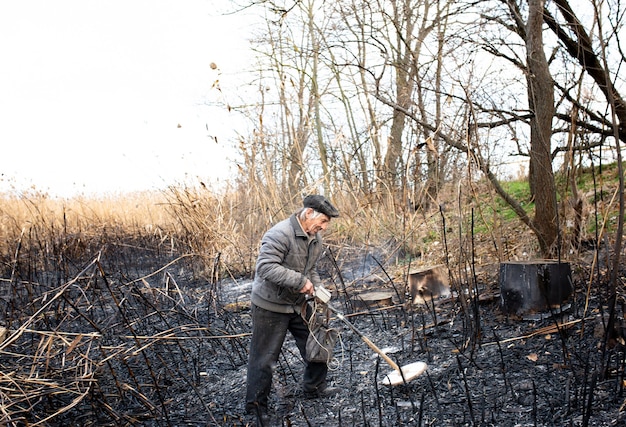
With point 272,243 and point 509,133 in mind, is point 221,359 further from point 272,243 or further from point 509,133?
point 509,133

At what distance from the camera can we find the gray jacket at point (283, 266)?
11.6ft

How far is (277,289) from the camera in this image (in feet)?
12.1

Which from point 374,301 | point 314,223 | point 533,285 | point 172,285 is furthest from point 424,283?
point 172,285

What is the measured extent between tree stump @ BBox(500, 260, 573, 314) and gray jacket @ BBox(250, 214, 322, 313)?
179 cm

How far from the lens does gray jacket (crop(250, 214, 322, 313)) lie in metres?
3.53

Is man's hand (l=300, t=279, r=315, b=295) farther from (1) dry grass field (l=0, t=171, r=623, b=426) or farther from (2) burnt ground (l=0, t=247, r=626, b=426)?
(1) dry grass field (l=0, t=171, r=623, b=426)

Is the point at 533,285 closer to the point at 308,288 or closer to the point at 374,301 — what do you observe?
the point at 374,301

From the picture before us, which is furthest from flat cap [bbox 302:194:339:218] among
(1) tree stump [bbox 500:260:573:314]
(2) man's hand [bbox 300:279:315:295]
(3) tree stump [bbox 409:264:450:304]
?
(3) tree stump [bbox 409:264:450:304]

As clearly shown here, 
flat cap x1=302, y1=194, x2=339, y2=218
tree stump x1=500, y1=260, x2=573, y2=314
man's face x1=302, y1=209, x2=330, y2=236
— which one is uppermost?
flat cap x1=302, y1=194, x2=339, y2=218

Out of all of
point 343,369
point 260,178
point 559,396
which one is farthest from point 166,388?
point 260,178

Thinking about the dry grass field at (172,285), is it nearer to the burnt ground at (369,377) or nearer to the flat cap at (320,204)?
the burnt ground at (369,377)

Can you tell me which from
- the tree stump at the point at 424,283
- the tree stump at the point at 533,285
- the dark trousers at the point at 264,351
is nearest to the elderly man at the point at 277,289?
the dark trousers at the point at 264,351

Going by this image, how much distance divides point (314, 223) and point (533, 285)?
6.53 feet

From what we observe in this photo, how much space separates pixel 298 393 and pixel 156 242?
293 inches
